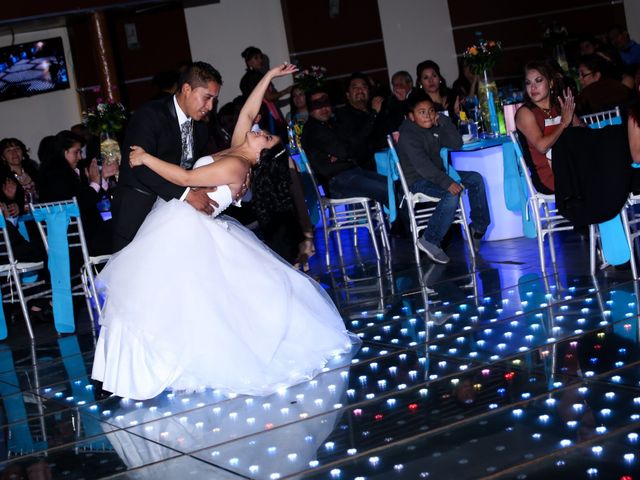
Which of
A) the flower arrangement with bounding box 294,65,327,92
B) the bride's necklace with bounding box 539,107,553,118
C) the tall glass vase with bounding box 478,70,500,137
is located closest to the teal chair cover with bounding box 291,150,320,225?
the tall glass vase with bounding box 478,70,500,137

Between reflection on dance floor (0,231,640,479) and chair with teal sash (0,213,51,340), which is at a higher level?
chair with teal sash (0,213,51,340)

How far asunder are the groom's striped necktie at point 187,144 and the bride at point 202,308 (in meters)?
0.25

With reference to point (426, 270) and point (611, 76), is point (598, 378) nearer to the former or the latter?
point (426, 270)

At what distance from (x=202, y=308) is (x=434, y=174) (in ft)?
9.64

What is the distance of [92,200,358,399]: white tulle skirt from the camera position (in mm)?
4082

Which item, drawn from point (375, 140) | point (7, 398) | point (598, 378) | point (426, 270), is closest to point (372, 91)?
point (375, 140)

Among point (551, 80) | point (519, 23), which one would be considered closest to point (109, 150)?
point (551, 80)

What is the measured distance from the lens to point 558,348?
13.0ft

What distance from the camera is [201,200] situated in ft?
14.3

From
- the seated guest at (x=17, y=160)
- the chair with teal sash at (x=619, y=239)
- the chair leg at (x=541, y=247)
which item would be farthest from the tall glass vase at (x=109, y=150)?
the chair with teal sash at (x=619, y=239)

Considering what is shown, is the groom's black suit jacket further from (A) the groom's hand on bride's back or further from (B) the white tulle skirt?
(B) the white tulle skirt

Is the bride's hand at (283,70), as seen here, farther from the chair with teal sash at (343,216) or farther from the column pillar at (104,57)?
the column pillar at (104,57)

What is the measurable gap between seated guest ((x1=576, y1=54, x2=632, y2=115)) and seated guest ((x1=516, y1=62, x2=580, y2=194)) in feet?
5.44

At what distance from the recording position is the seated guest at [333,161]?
7.43 meters
